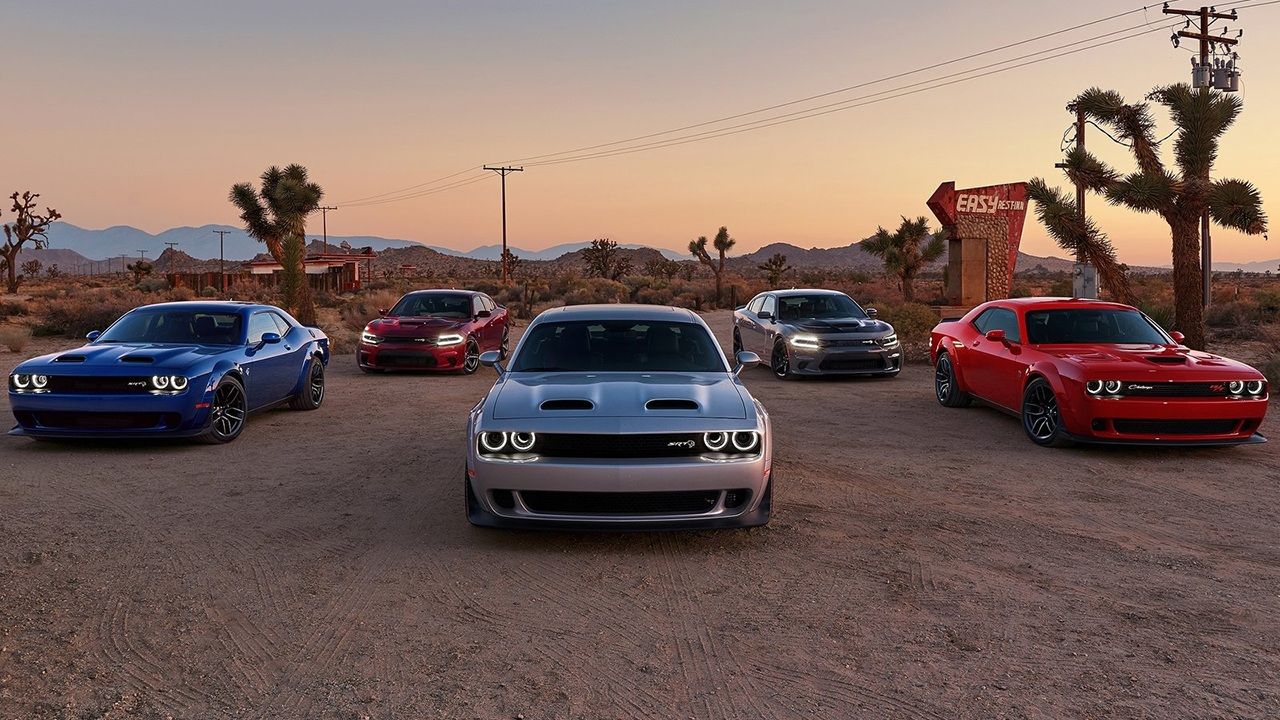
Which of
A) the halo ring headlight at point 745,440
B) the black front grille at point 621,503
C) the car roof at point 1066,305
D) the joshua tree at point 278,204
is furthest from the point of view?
the joshua tree at point 278,204

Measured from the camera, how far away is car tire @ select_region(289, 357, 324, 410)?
39.1ft

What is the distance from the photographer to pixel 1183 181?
17.2m

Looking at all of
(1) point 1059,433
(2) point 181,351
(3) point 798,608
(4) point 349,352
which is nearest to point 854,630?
(3) point 798,608

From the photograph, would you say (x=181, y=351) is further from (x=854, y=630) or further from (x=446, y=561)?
(x=854, y=630)

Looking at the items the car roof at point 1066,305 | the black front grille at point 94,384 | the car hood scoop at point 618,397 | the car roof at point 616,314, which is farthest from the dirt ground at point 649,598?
the car roof at point 1066,305

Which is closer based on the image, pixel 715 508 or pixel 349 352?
pixel 715 508

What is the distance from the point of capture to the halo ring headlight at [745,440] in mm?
5640

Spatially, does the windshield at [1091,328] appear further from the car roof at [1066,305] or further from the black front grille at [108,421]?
the black front grille at [108,421]

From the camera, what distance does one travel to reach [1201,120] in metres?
17.7

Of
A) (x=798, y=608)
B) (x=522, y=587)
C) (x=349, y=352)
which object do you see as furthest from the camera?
(x=349, y=352)

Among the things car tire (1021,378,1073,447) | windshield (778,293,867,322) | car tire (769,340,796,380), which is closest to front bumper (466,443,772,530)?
car tire (1021,378,1073,447)

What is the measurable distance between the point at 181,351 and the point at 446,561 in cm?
539

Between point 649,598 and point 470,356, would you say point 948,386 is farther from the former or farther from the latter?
point 649,598

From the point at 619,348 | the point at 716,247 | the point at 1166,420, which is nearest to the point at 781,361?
the point at 1166,420
